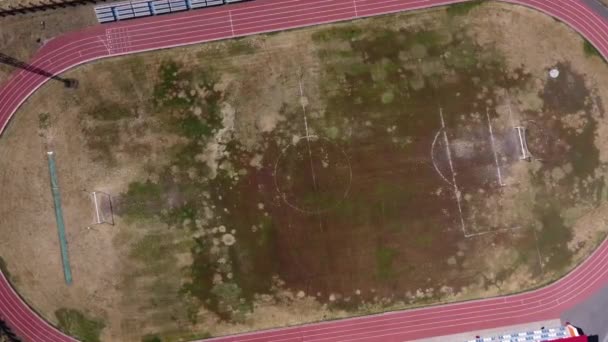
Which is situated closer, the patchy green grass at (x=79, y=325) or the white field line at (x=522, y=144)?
the patchy green grass at (x=79, y=325)

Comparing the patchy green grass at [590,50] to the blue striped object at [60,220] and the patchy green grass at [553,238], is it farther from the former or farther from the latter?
the blue striped object at [60,220]

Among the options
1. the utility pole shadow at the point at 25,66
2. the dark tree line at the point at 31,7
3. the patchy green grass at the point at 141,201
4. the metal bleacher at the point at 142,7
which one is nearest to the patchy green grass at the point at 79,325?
the patchy green grass at the point at 141,201

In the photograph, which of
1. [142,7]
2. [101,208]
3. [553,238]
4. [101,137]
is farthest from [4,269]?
[553,238]

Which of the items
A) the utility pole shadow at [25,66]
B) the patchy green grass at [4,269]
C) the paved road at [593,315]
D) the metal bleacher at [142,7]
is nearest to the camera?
the metal bleacher at [142,7]

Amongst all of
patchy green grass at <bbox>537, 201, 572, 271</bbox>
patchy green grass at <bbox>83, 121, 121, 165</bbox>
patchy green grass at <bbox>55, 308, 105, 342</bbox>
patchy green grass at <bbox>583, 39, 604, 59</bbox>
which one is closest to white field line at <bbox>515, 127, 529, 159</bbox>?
patchy green grass at <bbox>537, 201, 572, 271</bbox>

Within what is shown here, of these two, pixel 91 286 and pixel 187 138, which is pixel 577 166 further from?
pixel 91 286

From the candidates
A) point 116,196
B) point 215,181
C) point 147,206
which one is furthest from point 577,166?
point 116,196
